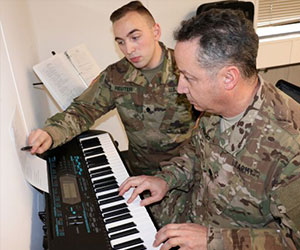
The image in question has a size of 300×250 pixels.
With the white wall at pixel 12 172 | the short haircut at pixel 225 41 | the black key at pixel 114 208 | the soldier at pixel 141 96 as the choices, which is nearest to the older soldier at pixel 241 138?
Result: the short haircut at pixel 225 41

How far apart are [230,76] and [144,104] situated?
832 millimetres

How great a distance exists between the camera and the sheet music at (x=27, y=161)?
3.96 feet

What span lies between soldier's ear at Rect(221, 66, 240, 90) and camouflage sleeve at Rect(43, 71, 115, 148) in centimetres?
84

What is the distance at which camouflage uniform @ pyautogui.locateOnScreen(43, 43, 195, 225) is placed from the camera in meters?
1.80

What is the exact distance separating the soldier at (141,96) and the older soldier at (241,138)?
1.85 feet

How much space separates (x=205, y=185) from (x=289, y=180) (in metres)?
0.41

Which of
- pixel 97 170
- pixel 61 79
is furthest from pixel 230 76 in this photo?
pixel 61 79

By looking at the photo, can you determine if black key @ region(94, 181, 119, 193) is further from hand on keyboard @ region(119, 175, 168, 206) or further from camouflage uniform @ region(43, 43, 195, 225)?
camouflage uniform @ region(43, 43, 195, 225)

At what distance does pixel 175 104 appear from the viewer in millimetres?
1836

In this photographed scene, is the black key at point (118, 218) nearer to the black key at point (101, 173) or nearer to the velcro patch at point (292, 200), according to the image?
the black key at point (101, 173)

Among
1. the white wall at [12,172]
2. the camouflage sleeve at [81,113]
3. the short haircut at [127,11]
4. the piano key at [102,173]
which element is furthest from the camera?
the short haircut at [127,11]

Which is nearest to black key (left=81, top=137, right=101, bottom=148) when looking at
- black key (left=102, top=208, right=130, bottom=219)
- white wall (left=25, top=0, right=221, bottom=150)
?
black key (left=102, top=208, right=130, bottom=219)

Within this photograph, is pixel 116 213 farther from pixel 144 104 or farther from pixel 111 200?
pixel 144 104

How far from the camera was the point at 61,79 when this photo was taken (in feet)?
6.11
